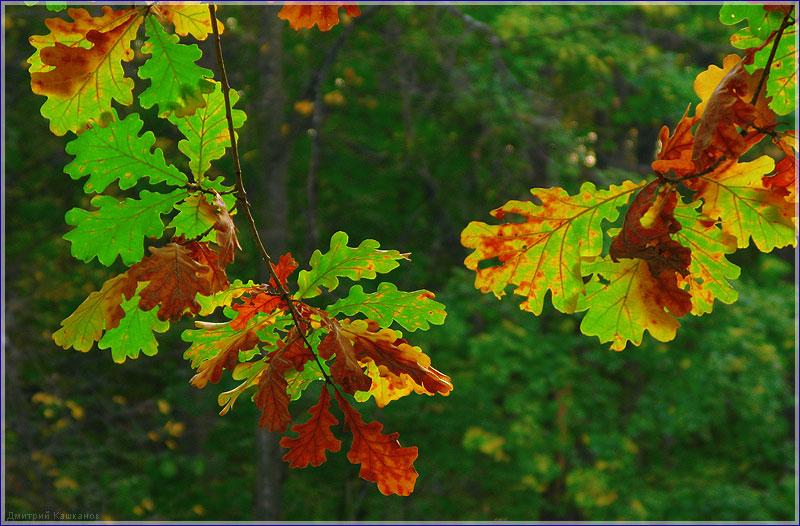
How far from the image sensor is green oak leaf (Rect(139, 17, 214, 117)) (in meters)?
1.04

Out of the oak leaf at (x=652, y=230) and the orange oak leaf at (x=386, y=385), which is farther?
the orange oak leaf at (x=386, y=385)

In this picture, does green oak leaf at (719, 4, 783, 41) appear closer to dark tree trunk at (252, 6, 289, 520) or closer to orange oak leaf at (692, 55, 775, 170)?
orange oak leaf at (692, 55, 775, 170)

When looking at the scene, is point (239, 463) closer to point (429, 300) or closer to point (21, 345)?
point (21, 345)

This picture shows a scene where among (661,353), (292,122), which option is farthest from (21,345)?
(661,353)

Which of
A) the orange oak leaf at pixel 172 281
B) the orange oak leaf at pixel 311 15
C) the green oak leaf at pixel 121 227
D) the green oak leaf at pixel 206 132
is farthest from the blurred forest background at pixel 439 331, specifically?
the orange oak leaf at pixel 172 281

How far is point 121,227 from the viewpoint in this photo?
103 cm

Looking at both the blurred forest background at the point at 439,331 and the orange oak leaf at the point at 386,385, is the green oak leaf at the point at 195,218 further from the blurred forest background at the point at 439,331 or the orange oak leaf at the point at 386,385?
the blurred forest background at the point at 439,331

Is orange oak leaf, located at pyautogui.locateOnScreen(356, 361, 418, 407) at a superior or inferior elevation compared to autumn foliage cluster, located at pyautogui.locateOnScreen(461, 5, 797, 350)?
inferior

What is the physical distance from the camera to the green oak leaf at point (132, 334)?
111cm

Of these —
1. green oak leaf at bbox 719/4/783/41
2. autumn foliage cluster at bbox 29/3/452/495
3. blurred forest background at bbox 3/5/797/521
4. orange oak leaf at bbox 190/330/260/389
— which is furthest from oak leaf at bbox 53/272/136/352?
blurred forest background at bbox 3/5/797/521

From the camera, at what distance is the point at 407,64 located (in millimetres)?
8039

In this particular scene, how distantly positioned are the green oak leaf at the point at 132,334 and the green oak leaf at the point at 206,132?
0.18m

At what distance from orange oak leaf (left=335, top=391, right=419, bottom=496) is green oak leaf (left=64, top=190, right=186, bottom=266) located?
0.94 feet

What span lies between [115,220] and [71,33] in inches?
8.8
